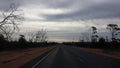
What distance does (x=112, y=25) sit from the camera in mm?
110000

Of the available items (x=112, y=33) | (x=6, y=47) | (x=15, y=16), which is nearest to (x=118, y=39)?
(x=112, y=33)

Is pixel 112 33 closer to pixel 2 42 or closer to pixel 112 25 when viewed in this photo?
pixel 112 25

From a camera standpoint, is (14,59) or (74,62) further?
(14,59)

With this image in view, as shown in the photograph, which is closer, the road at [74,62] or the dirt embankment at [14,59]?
the road at [74,62]

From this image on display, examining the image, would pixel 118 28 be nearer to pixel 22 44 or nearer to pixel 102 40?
pixel 102 40

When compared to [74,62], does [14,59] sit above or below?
below

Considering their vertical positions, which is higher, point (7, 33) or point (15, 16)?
point (15, 16)

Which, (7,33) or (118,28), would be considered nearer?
(7,33)

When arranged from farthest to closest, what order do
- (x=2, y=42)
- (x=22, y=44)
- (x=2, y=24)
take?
(x=22, y=44) < (x=2, y=42) < (x=2, y=24)

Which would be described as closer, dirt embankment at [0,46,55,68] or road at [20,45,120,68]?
road at [20,45,120,68]

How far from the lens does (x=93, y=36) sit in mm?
132000

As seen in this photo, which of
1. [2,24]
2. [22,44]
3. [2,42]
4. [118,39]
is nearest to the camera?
[2,24]

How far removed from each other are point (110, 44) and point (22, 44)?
34.3 metres

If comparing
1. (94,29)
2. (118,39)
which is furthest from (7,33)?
(94,29)
